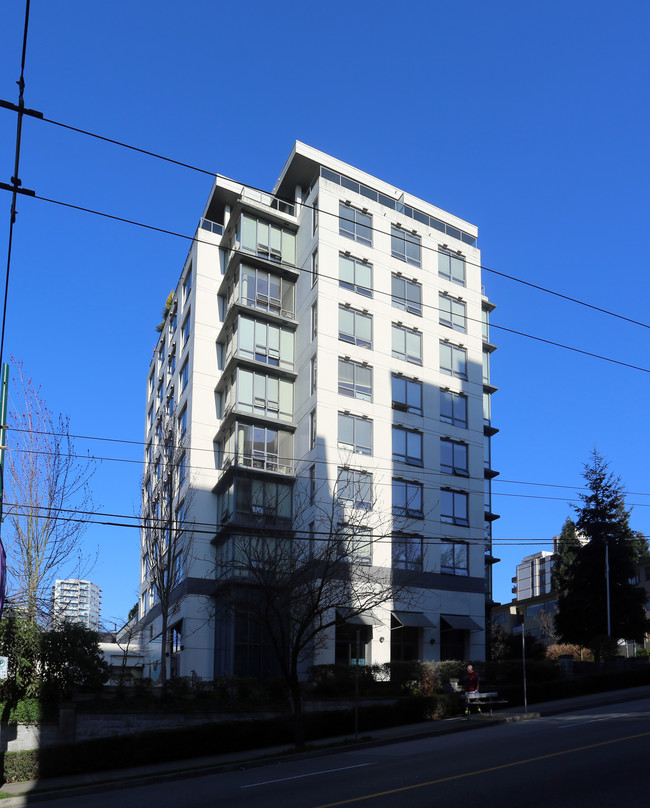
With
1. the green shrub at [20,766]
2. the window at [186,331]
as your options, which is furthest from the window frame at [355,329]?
the green shrub at [20,766]

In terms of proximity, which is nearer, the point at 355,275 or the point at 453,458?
the point at 355,275

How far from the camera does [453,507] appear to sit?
47688 millimetres

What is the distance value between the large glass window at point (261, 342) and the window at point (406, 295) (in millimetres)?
5952

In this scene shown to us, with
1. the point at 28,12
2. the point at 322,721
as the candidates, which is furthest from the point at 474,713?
the point at 28,12

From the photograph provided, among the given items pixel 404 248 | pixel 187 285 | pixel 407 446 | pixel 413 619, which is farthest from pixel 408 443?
pixel 187 285

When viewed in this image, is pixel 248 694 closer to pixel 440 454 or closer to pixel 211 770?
pixel 211 770

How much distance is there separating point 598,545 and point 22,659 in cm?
3356

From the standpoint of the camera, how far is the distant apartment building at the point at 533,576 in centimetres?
17085

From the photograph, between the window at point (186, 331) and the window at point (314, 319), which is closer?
the window at point (314, 319)

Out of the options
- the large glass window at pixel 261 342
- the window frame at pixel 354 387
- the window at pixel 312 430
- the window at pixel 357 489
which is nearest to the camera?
the window at pixel 357 489

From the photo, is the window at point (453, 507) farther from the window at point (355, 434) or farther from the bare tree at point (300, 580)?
the window at point (355, 434)

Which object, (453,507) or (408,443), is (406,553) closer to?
(453,507)

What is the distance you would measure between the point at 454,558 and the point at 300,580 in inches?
791

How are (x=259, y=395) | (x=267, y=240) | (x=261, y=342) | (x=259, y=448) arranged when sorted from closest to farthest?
(x=259, y=448) < (x=259, y=395) < (x=261, y=342) < (x=267, y=240)
